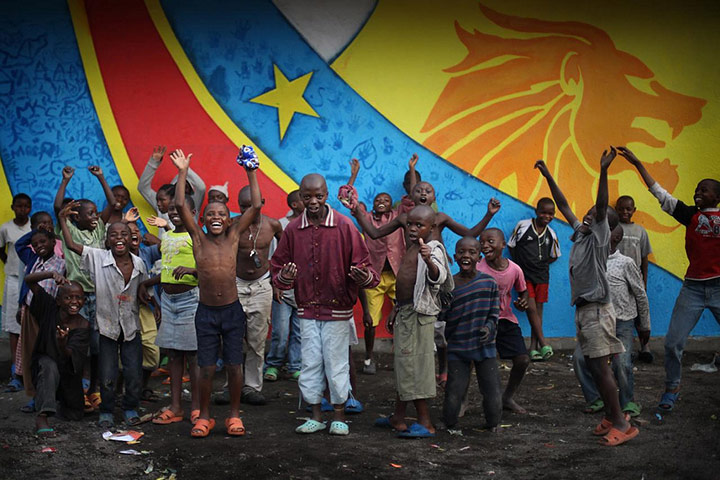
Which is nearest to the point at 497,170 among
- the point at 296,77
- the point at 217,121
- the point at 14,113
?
the point at 296,77

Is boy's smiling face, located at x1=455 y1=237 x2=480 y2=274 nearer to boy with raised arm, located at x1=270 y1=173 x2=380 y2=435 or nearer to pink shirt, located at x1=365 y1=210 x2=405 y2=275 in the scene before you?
boy with raised arm, located at x1=270 y1=173 x2=380 y2=435

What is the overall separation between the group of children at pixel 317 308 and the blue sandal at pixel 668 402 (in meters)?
0.01

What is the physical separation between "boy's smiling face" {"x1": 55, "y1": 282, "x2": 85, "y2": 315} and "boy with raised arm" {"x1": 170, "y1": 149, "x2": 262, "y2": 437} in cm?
93

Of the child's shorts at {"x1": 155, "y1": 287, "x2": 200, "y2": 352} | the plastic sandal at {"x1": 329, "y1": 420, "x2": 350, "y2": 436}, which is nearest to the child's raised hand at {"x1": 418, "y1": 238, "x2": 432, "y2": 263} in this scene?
the plastic sandal at {"x1": 329, "y1": 420, "x2": 350, "y2": 436}

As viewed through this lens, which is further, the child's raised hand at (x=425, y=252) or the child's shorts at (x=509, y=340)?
the child's shorts at (x=509, y=340)

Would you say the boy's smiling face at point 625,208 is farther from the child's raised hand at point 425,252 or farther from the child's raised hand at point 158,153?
the child's raised hand at point 158,153

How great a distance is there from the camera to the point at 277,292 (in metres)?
7.73

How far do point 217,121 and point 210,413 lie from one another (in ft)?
12.2

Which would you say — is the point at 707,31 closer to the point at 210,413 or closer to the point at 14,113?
the point at 210,413

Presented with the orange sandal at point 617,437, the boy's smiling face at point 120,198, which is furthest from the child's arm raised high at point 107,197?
the orange sandal at point 617,437

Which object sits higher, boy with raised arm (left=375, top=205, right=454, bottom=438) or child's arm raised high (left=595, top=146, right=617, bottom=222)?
child's arm raised high (left=595, top=146, right=617, bottom=222)

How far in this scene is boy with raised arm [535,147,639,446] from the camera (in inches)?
230

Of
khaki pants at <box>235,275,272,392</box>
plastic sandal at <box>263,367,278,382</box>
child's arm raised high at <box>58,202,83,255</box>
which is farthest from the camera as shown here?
plastic sandal at <box>263,367,278,382</box>

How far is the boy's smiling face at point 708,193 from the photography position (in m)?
6.59
